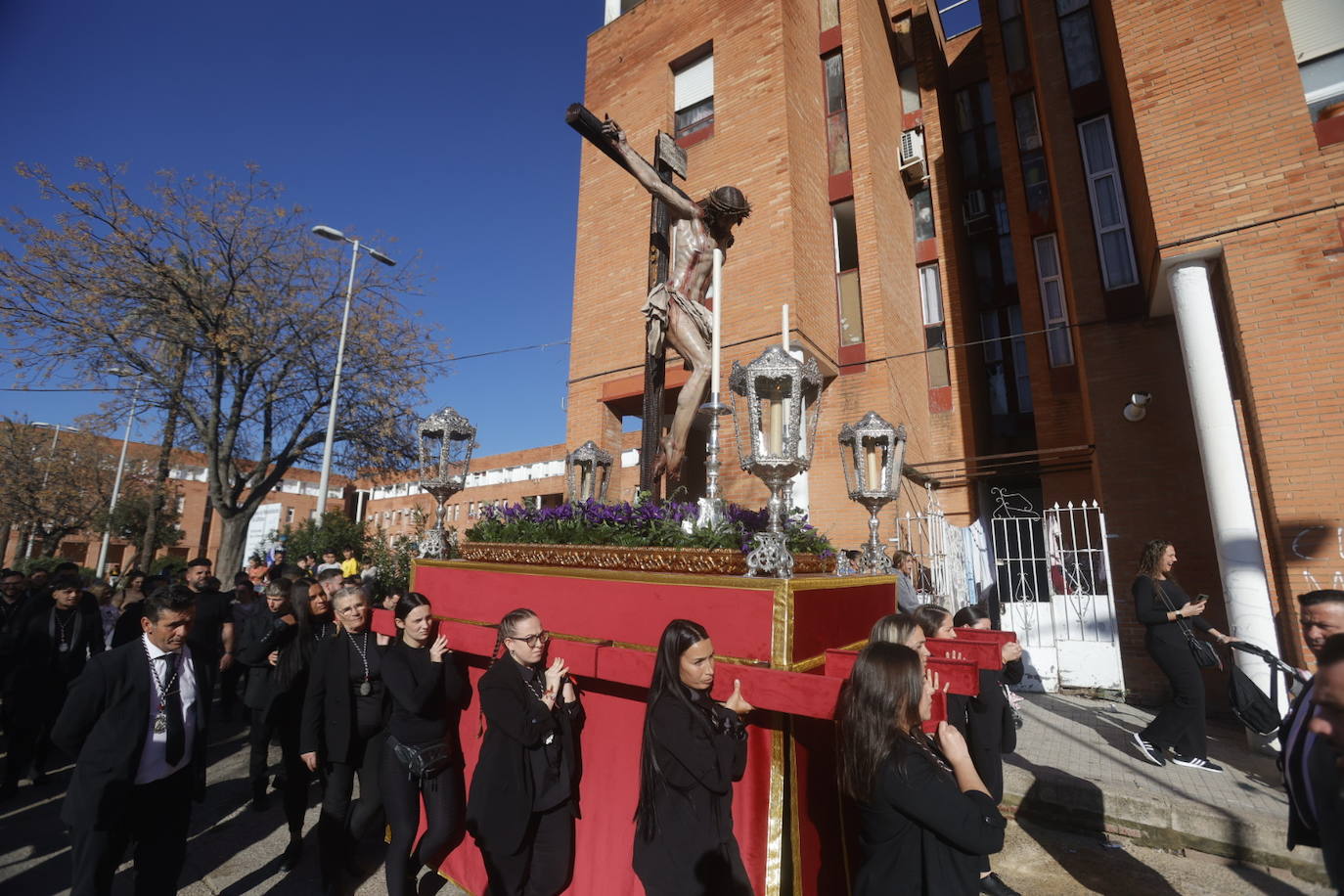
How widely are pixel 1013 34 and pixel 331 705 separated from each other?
18.3m

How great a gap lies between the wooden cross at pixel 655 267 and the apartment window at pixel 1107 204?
8.37 metres

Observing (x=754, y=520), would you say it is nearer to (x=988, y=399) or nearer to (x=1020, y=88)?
(x=988, y=399)

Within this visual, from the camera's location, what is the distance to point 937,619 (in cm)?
368

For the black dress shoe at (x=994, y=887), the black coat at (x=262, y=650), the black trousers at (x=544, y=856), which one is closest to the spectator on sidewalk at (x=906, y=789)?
the black trousers at (x=544, y=856)

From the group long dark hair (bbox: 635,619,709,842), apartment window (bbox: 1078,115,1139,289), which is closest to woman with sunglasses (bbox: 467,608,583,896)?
long dark hair (bbox: 635,619,709,842)

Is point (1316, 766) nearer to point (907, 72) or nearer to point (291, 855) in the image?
point (291, 855)

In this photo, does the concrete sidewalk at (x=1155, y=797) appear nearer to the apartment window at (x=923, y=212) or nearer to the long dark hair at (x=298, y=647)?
the long dark hair at (x=298, y=647)

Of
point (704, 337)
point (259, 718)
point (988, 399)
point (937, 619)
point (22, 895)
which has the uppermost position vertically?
point (988, 399)

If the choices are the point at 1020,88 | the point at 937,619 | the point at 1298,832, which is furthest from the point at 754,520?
the point at 1020,88

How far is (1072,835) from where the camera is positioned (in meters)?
4.68

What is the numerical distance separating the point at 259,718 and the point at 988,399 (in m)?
16.0

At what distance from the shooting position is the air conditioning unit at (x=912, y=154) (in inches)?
556

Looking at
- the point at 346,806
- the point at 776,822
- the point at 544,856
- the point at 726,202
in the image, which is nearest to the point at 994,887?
the point at 776,822

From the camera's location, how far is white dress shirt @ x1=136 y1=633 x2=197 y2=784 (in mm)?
3127
